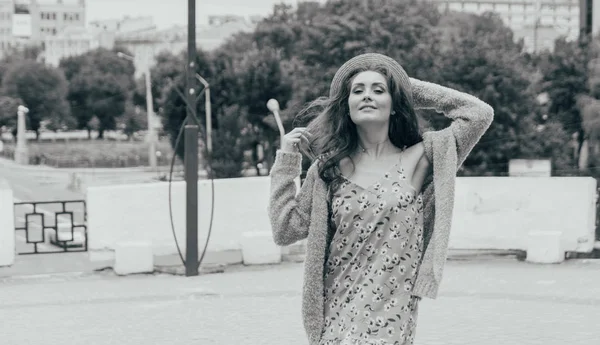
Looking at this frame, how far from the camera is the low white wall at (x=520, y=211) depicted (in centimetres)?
1392

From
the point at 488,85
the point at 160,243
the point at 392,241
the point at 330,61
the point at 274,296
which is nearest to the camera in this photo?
the point at 392,241

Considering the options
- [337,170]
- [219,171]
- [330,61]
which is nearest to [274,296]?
[337,170]

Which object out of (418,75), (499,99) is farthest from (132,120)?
(499,99)

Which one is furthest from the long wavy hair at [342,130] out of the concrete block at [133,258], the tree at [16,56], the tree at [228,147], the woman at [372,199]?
the tree at [16,56]

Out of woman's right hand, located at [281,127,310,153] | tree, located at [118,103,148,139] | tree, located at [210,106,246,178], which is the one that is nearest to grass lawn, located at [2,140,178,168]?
tree, located at [118,103,148,139]

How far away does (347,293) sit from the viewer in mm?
3697

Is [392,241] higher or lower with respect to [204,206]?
higher

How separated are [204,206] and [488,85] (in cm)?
2592

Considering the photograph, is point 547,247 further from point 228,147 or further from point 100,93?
point 100,93

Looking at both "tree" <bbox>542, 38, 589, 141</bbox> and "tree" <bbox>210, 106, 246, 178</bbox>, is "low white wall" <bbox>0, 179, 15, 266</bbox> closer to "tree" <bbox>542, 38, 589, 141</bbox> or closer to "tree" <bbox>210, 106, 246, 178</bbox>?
"tree" <bbox>542, 38, 589, 141</bbox>

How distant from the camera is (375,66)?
12.6 feet

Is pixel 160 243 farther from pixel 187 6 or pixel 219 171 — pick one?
pixel 219 171

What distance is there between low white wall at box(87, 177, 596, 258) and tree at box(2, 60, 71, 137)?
295ft

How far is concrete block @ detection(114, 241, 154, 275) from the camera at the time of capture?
45.2 ft
